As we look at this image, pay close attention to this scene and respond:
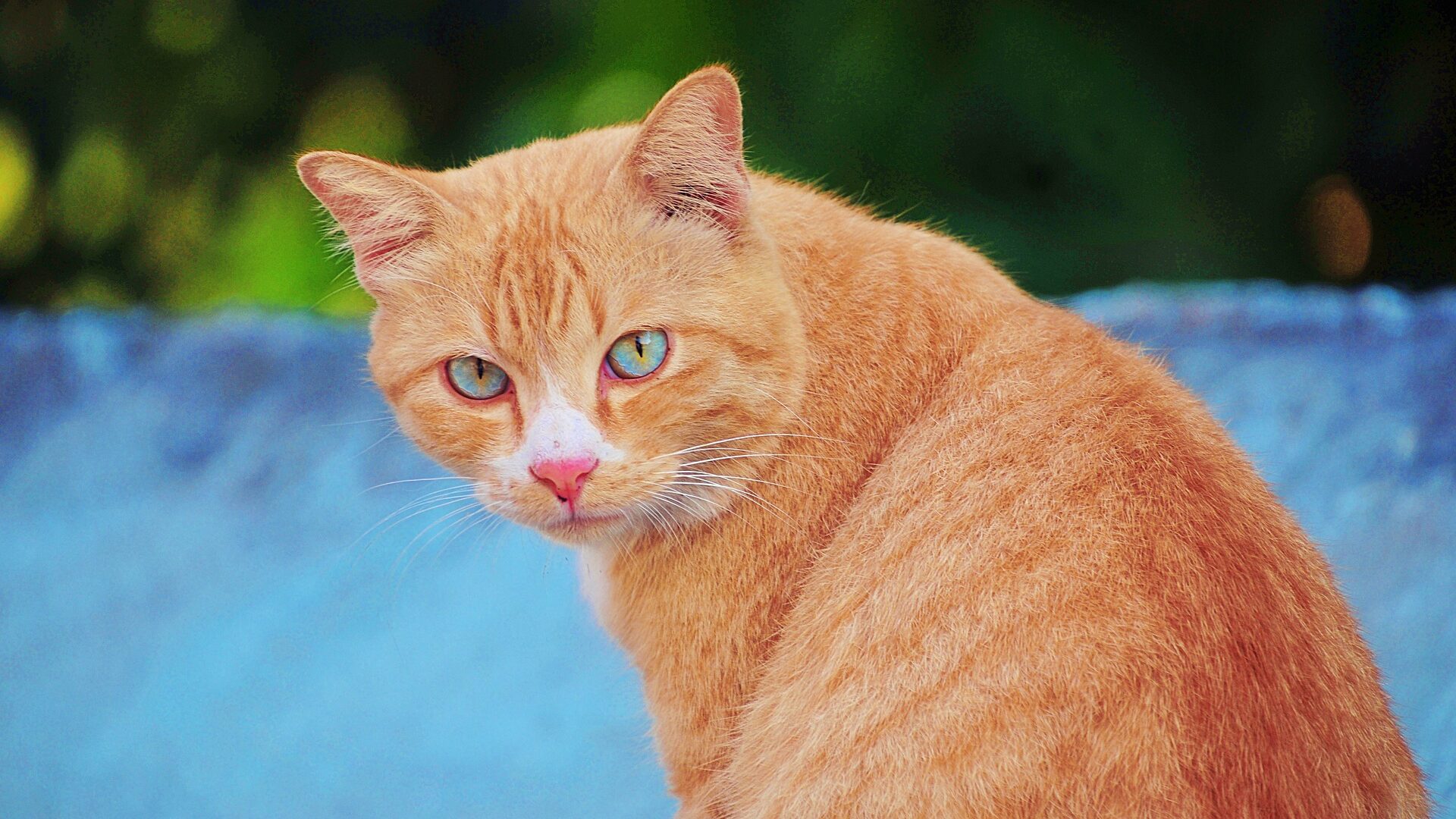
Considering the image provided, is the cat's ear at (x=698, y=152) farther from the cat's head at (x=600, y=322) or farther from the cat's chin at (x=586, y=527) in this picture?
the cat's chin at (x=586, y=527)

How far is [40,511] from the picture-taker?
3.12 metres

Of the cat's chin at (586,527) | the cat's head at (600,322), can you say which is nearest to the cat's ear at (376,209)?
the cat's head at (600,322)

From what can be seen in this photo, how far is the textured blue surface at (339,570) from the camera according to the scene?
240 cm

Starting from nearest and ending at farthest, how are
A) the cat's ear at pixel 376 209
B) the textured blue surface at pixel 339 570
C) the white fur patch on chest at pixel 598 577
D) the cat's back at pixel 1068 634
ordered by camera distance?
the cat's back at pixel 1068 634
the cat's ear at pixel 376 209
the white fur patch on chest at pixel 598 577
the textured blue surface at pixel 339 570

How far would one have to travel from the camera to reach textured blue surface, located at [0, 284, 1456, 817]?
240cm

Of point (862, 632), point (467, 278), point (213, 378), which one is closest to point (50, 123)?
point (213, 378)

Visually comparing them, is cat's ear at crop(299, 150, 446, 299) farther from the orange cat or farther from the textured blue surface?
the textured blue surface

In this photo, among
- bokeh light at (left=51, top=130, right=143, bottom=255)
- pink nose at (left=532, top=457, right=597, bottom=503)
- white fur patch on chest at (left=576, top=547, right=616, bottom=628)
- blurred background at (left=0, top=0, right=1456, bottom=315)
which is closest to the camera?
pink nose at (left=532, top=457, right=597, bottom=503)

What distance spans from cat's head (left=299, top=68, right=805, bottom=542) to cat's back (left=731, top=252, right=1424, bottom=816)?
9.0 inches

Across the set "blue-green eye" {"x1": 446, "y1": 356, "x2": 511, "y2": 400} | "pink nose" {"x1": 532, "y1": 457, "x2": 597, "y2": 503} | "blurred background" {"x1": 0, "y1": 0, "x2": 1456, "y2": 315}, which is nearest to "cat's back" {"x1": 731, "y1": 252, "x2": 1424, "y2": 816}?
"pink nose" {"x1": 532, "y1": 457, "x2": 597, "y2": 503}

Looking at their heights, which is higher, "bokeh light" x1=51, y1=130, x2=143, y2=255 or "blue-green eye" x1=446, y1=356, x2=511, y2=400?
"bokeh light" x1=51, y1=130, x2=143, y2=255

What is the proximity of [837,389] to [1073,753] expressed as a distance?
61 cm

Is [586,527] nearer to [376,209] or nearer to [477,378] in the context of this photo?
[477,378]

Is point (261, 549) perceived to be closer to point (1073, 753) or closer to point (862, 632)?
point (862, 632)
